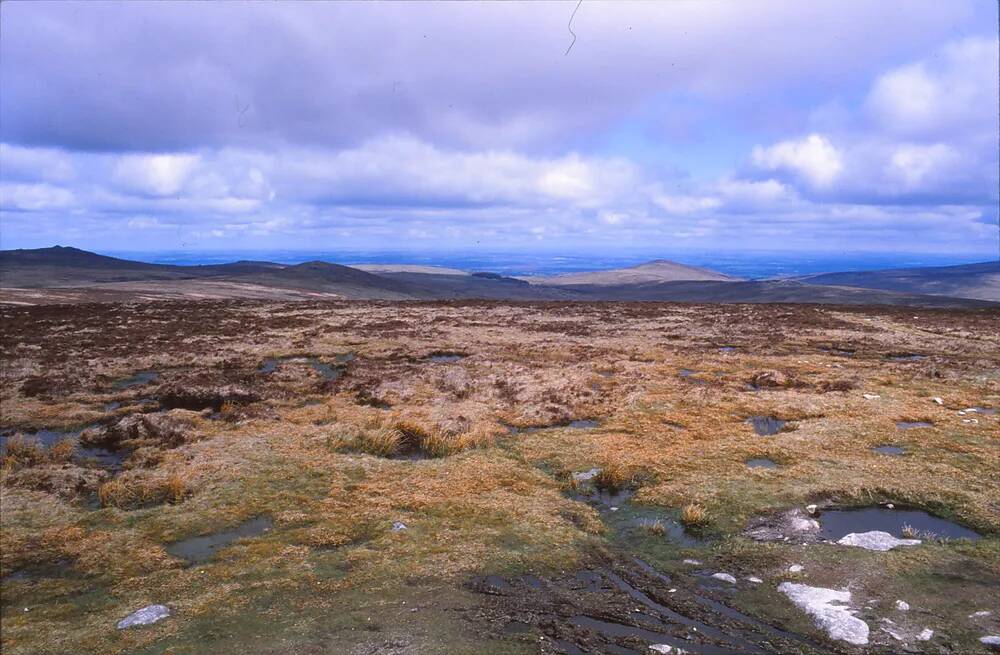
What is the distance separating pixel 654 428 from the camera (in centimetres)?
2247

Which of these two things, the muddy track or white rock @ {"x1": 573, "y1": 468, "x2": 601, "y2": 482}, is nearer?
the muddy track

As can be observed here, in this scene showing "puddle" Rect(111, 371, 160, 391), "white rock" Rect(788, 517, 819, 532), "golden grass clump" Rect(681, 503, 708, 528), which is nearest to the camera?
"white rock" Rect(788, 517, 819, 532)

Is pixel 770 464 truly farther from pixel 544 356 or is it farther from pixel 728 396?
pixel 544 356

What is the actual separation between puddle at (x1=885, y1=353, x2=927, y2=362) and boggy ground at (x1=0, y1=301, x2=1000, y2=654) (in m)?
1.37

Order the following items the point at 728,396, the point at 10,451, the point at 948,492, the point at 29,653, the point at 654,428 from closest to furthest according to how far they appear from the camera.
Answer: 1. the point at 29,653
2. the point at 948,492
3. the point at 10,451
4. the point at 654,428
5. the point at 728,396

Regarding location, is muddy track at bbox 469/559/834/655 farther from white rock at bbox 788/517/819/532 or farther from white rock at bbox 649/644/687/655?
white rock at bbox 788/517/819/532

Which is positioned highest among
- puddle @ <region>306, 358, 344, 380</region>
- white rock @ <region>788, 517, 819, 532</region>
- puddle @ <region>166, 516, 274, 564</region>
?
puddle @ <region>306, 358, 344, 380</region>

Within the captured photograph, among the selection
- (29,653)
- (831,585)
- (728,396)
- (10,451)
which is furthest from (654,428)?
(10,451)

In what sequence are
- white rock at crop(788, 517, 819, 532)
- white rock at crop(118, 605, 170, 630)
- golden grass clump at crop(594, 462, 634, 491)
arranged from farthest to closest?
golden grass clump at crop(594, 462, 634, 491) < white rock at crop(788, 517, 819, 532) < white rock at crop(118, 605, 170, 630)

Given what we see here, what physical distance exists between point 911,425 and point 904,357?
63.8ft

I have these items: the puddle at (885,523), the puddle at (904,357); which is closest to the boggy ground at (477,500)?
the puddle at (885,523)

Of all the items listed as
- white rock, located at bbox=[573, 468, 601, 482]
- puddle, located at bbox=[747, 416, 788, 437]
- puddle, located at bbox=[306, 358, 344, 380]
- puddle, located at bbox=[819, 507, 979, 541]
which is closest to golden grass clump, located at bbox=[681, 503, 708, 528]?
puddle, located at bbox=[819, 507, 979, 541]

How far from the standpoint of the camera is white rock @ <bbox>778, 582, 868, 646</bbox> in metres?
9.92

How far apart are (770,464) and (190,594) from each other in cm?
1689
